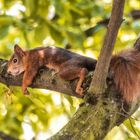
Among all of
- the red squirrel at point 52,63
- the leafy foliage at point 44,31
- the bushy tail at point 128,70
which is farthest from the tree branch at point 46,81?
the leafy foliage at point 44,31

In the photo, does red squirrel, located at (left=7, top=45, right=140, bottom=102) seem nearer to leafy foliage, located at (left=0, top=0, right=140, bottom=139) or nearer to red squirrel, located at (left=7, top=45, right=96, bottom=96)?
red squirrel, located at (left=7, top=45, right=96, bottom=96)

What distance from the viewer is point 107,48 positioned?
69.7 inches

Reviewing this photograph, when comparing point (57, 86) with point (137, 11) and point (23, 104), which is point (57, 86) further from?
point (137, 11)

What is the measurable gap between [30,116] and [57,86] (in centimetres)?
168

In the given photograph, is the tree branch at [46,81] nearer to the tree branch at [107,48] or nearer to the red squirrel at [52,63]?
the red squirrel at [52,63]

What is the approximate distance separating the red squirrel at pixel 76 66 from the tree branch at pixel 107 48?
0.18 metres

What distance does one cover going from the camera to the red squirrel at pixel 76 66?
2176mm

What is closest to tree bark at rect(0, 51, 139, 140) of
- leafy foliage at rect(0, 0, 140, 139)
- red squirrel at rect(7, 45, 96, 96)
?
red squirrel at rect(7, 45, 96, 96)

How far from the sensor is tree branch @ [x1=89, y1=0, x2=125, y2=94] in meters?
1.66

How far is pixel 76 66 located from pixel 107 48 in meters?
0.87

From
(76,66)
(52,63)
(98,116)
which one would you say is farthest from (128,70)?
(52,63)

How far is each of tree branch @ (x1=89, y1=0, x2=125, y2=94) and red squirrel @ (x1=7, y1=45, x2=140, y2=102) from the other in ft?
0.59

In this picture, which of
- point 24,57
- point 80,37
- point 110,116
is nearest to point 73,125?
point 110,116

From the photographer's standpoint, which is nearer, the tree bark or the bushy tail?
the tree bark
